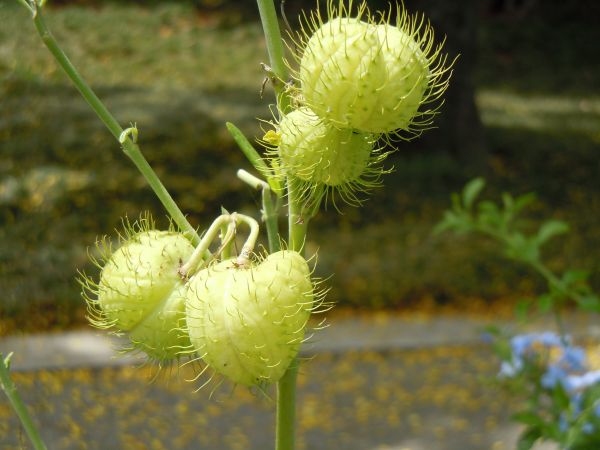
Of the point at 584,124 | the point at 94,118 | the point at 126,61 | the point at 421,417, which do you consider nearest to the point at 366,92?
the point at 421,417

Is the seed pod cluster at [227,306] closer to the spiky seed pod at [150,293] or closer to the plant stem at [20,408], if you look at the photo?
the spiky seed pod at [150,293]

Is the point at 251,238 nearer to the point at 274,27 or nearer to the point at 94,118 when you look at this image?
the point at 274,27

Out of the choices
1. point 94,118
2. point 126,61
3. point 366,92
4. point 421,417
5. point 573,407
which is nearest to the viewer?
point 366,92

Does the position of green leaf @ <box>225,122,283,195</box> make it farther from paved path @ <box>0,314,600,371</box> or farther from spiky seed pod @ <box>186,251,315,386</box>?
paved path @ <box>0,314,600,371</box>

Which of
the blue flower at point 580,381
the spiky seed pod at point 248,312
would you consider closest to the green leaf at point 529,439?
the blue flower at point 580,381

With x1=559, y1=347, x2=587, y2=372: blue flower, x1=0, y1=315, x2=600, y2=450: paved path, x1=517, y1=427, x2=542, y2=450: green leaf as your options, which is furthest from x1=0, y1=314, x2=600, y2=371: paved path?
x1=517, y1=427, x2=542, y2=450: green leaf

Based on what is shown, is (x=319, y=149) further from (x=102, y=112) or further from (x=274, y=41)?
(x=102, y=112)
